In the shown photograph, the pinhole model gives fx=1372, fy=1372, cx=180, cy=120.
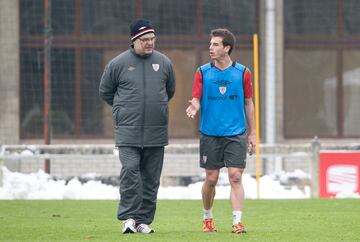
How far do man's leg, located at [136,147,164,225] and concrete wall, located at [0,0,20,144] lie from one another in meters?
14.7

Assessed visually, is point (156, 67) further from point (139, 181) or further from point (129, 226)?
point (129, 226)

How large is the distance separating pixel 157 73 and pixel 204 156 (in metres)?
0.95

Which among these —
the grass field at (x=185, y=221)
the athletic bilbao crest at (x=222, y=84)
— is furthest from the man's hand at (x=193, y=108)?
the grass field at (x=185, y=221)

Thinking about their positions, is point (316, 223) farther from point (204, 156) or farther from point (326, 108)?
point (326, 108)

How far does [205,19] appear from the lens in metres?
28.8

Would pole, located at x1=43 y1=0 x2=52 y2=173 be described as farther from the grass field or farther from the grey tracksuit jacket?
the grey tracksuit jacket

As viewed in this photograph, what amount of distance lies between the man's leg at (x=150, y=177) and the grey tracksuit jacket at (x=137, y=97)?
152 millimetres

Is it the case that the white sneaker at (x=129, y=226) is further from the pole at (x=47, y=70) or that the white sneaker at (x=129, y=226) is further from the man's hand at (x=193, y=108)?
the pole at (x=47, y=70)

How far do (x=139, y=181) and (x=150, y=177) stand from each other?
34cm

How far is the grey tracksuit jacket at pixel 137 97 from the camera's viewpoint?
44.6ft

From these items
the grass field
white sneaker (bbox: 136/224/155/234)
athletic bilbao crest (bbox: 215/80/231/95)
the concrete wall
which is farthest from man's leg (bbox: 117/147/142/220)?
the concrete wall

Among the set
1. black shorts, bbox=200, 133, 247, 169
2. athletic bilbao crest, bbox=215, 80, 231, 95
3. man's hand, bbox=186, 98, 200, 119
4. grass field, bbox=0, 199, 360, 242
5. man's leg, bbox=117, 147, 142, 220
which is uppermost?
athletic bilbao crest, bbox=215, 80, 231, 95

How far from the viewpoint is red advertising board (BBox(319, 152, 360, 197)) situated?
21922 millimetres

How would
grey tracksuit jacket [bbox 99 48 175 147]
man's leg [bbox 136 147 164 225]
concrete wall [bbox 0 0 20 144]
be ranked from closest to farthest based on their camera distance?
1. grey tracksuit jacket [bbox 99 48 175 147]
2. man's leg [bbox 136 147 164 225]
3. concrete wall [bbox 0 0 20 144]
